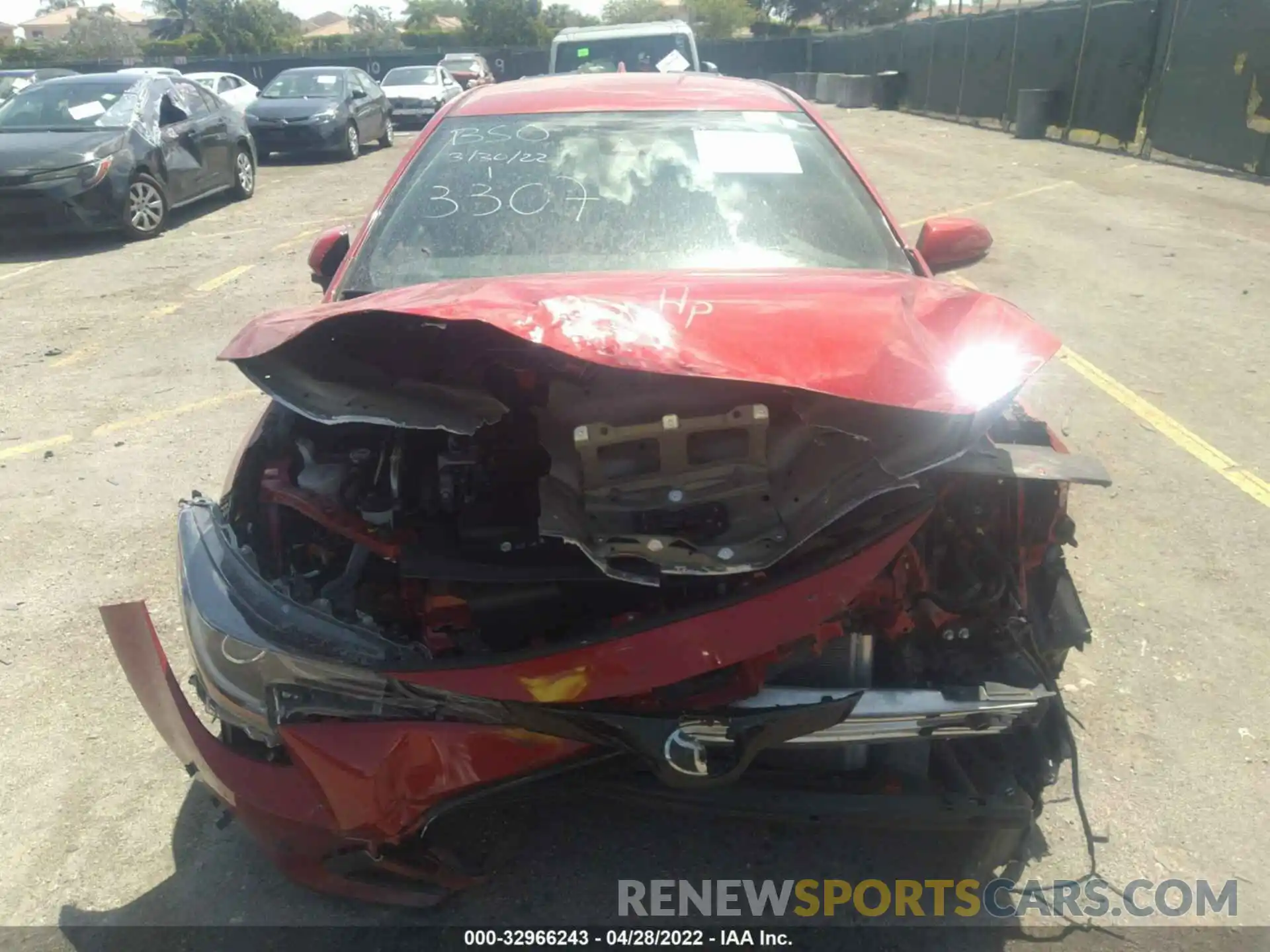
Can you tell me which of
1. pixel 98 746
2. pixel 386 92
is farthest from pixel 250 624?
pixel 386 92

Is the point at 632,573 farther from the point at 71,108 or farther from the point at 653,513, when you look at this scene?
the point at 71,108

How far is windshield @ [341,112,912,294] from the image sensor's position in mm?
2984

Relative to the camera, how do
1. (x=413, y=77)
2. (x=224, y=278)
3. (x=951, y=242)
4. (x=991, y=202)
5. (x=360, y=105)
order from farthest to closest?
(x=413, y=77)
(x=360, y=105)
(x=991, y=202)
(x=224, y=278)
(x=951, y=242)

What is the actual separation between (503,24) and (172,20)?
39720mm

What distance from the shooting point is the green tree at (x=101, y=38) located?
178ft

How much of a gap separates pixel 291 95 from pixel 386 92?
5.74 metres

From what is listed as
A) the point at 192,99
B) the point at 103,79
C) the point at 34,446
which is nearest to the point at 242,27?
the point at 192,99

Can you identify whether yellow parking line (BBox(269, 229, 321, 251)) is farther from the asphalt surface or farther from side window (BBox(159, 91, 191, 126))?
side window (BBox(159, 91, 191, 126))

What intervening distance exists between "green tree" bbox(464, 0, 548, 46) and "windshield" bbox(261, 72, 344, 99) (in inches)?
1258

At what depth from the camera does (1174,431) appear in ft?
16.6

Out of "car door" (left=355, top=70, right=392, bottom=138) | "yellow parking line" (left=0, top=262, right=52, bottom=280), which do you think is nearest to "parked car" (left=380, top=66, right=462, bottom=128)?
"car door" (left=355, top=70, right=392, bottom=138)

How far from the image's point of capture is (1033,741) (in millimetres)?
2264

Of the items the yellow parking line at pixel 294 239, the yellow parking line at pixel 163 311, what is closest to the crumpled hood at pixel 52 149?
the yellow parking line at pixel 294 239

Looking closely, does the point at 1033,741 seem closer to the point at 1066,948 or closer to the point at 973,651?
the point at 973,651
